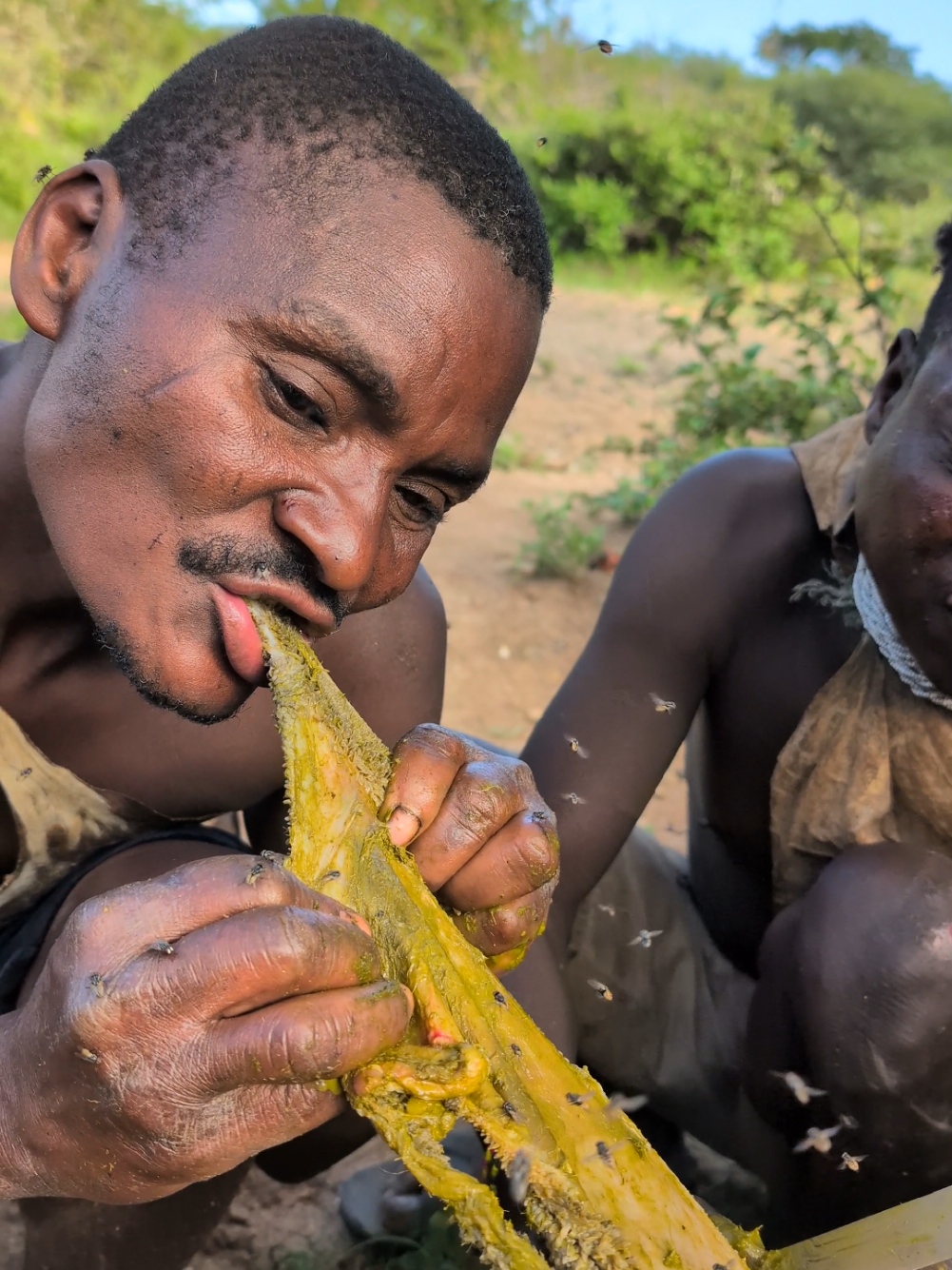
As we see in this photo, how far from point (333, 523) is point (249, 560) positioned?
0.12 meters

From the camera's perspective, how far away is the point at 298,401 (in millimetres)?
1459

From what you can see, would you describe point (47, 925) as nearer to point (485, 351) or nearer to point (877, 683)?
point (485, 351)

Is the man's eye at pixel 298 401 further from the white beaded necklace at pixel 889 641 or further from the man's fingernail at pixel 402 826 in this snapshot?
the white beaded necklace at pixel 889 641

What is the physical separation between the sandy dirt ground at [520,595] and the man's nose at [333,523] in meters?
1.39

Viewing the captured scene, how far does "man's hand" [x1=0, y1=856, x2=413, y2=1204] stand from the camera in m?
1.09

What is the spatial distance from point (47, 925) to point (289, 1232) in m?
0.87

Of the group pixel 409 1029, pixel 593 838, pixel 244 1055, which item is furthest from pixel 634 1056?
pixel 244 1055

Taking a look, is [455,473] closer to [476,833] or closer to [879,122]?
[476,833]

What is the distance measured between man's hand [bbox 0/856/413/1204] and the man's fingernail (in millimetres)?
213

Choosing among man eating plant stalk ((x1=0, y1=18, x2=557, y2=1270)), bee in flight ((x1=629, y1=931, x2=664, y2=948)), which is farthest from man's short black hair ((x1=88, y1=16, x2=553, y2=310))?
bee in flight ((x1=629, y1=931, x2=664, y2=948))

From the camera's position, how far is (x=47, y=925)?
5.76 ft

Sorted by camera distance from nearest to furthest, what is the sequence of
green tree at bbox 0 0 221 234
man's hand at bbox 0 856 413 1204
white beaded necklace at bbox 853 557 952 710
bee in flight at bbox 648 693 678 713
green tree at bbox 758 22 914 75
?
1. man's hand at bbox 0 856 413 1204
2. white beaded necklace at bbox 853 557 952 710
3. bee in flight at bbox 648 693 678 713
4. green tree at bbox 0 0 221 234
5. green tree at bbox 758 22 914 75

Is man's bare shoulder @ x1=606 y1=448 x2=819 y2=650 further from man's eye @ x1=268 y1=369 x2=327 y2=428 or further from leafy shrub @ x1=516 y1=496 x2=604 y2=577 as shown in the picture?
leafy shrub @ x1=516 y1=496 x2=604 y2=577

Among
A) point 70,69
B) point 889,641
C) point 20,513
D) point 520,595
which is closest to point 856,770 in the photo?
point 889,641
